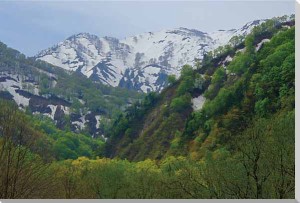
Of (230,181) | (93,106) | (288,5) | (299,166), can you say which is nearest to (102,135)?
(93,106)

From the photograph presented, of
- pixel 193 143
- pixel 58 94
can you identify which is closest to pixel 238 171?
pixel 193 143

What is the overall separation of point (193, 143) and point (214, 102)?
402 cm

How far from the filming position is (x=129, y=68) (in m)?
181

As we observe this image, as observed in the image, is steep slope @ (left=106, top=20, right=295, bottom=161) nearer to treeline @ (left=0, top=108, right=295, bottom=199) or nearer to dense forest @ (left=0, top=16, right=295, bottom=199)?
dense forest @ (left=0, top=16, right=295, bottom=199)

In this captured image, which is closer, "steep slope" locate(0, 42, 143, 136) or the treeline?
the treeline

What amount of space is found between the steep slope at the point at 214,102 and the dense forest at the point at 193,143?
82 mm

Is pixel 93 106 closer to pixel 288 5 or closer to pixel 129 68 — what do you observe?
pixel 288 5

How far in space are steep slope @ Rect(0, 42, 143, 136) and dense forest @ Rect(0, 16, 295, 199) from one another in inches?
912

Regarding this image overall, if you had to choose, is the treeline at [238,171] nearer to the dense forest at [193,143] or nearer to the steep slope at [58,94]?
the dense forest at [193,143]

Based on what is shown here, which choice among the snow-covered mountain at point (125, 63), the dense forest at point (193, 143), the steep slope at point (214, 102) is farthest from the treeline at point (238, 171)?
the snow-covered mountain at point (125, 63)

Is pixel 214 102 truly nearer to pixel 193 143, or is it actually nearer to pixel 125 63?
pixel 193 143

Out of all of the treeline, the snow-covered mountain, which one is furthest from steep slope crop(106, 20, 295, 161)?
the snow-covered mountain

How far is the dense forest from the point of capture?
10.1 meters

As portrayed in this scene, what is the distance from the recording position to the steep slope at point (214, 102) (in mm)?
31359
